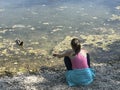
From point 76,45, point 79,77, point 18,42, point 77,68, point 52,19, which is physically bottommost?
point 52,19

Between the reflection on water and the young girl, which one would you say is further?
the reflection on water

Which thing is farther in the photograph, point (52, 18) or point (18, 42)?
point (52, 18)

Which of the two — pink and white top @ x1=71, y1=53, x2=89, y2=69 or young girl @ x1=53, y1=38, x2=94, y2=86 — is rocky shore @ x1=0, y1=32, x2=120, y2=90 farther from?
pink and white top @ x1=71, y1=53, x2=89, y2=69

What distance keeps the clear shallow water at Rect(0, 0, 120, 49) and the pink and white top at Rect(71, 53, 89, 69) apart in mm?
3219

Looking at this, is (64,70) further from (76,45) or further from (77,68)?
(76,45)

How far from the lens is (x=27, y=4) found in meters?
17.3

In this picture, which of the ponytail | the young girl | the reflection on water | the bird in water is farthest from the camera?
the reflection on water

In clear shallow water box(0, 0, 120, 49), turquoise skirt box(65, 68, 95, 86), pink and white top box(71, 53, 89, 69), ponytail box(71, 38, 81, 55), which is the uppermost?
ponytail box(71, 38, 81, 55)

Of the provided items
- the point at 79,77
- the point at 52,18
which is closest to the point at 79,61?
the point at 79,77

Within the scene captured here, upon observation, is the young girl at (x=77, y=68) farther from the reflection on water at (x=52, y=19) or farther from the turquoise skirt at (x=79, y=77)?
the reflection on water at (x=52, y=19)

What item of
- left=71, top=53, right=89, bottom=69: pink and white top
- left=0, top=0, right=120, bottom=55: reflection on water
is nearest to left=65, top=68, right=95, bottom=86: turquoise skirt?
left=71, top=53, right=89, bottom=69: pink and white top

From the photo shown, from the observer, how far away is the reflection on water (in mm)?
12977

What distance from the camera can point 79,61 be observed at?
28.2 ft

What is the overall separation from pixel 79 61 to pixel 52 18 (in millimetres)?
6475
